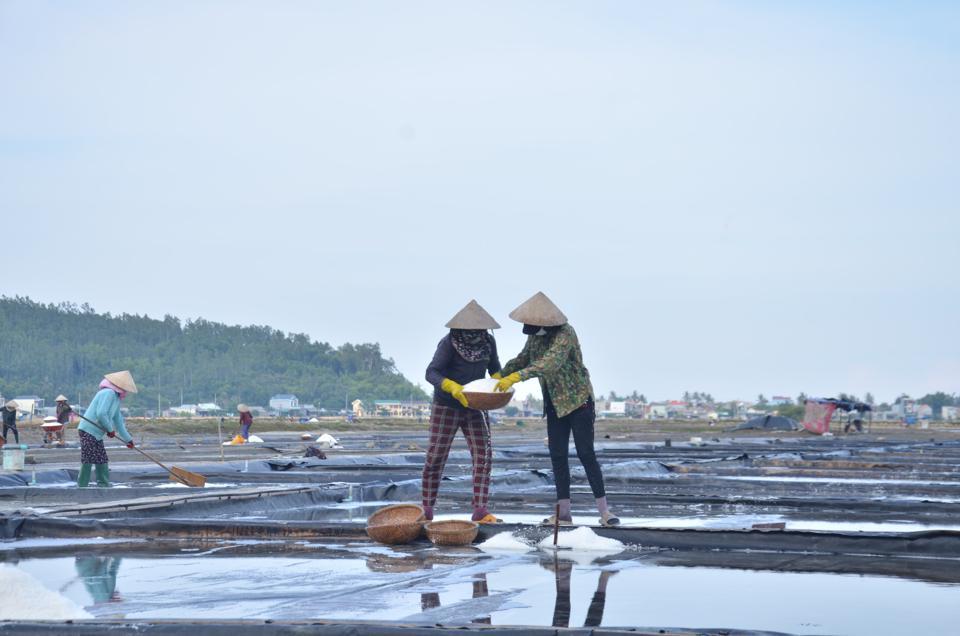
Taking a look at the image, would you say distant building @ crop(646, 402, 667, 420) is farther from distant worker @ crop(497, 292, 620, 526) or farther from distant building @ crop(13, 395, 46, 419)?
distant worker @ crop(497, 292, 620, 526)

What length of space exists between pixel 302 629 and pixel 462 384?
407cm

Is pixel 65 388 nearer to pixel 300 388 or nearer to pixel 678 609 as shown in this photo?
pixel 300 388

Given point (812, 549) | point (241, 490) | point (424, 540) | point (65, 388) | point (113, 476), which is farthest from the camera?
point (65, 388)

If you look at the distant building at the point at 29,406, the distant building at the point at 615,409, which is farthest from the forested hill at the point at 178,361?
the distant building at the point at 29,406

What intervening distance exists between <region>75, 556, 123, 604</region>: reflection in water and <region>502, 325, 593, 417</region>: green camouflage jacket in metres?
2.92

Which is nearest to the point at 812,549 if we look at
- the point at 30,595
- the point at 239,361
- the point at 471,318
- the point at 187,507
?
the point at 471,318

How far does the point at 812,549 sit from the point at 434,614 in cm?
304

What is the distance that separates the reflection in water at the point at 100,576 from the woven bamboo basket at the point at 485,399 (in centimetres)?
251

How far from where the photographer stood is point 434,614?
18.8ft

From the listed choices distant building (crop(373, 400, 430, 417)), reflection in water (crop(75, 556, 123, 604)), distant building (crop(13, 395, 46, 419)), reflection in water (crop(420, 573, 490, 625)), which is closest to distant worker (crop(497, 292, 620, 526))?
reflection in water (crop(420, 573, 490, 625))

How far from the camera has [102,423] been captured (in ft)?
42.4

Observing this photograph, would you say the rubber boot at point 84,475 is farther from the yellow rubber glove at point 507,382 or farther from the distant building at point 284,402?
the distant building at point 284,402

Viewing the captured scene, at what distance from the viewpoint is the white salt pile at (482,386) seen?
347 inches

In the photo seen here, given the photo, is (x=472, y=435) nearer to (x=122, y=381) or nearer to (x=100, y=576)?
(x=100, y=576)
